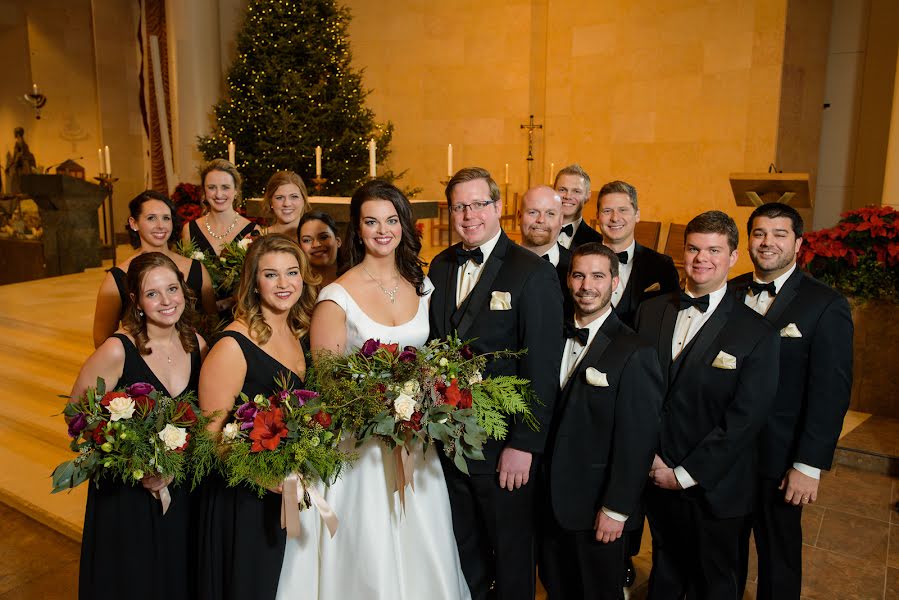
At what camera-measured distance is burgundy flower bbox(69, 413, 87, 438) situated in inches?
106

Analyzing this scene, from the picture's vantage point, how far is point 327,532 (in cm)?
310

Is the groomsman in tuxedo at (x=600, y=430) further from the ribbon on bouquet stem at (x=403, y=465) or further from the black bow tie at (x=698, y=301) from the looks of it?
the ribbon on bouquet stem at (x=403, y=465)

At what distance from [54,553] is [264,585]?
2.40m

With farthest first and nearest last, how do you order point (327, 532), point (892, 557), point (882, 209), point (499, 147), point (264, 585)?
point (499, 147) < point (882, 209) < point (892, 557) < point (327, 532) < point (264, 585)

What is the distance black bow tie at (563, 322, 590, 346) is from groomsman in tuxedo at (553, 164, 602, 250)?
57.8 inches

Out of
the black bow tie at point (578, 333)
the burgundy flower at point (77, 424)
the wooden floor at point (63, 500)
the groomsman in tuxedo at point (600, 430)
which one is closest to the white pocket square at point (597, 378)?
the groomsman in tuxedo at point (600, 430)

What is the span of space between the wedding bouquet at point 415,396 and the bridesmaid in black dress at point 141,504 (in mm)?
824

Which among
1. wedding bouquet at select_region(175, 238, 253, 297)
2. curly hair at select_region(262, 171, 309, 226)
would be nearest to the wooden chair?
curly hair at select_region(262, 171, 309, 226)

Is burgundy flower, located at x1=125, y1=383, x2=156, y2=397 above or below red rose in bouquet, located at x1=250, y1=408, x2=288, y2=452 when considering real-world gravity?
above

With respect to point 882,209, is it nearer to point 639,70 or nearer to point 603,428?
point 603,428

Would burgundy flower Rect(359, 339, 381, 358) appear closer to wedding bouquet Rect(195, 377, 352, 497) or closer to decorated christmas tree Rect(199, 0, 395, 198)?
wedding bouquet Rect(195, 377, 352, 497)

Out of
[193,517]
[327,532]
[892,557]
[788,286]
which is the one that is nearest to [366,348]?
[327,532]

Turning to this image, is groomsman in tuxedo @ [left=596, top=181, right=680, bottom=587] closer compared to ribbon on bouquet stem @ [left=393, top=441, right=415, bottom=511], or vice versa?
ribbon on bouquet stem @ [left=393, top=441, right=415, bottom=511]

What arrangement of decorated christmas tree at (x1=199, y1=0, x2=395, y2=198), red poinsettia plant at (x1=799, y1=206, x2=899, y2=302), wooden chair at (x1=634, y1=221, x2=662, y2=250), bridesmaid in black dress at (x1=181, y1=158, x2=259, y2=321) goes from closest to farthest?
bridesmaid in black dress at (x1=181, y1=158, x2=259, y2=321)
red poinsettia plant at (x1=799, y1=206, x2=899, y2=302)
wooden chair at (x1=634, y1=221, x2=662, y2=250)
decorated christmas tree at (x1=199, y1=0, x2=395, y2=198)
